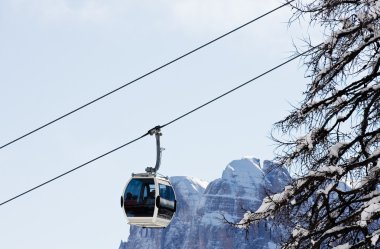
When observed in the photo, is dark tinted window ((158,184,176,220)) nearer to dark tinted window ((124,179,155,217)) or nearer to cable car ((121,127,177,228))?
cable car ((121,127,177,228))

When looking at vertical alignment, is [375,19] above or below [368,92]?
above

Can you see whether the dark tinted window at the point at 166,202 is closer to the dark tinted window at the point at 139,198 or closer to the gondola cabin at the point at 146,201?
the gondola cabin at the point at 146,201

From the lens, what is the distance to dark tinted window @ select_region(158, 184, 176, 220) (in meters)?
17.4

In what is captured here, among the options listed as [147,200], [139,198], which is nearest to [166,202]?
[147,200]

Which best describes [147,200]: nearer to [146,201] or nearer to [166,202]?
[146,201]

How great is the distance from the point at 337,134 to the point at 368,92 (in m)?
0.90

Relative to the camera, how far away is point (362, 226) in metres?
11.1

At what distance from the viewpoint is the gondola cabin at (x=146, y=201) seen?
1714 centimetres

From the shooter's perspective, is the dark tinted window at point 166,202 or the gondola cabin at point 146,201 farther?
the dark tinted window at point 166,202

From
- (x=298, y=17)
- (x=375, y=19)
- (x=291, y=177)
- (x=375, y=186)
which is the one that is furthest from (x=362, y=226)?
(x=298, y=17)

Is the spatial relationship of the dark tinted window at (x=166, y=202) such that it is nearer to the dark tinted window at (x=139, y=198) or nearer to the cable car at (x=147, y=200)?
the cable car at (x=147, y=200)

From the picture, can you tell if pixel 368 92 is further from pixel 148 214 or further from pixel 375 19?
pixel 148 214

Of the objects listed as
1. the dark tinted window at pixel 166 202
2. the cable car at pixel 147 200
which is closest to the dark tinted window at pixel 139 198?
the cable car at pixel 147 200

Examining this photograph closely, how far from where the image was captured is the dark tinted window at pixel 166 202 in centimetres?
1739
